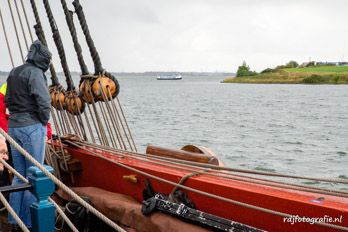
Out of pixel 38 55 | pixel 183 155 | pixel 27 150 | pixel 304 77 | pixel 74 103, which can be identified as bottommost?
pixel 304 77

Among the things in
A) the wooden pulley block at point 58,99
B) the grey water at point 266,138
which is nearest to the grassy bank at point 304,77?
the grey water at point 266,138

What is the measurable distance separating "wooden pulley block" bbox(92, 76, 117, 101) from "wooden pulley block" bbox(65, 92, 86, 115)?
40 centimetres

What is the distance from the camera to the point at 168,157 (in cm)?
478

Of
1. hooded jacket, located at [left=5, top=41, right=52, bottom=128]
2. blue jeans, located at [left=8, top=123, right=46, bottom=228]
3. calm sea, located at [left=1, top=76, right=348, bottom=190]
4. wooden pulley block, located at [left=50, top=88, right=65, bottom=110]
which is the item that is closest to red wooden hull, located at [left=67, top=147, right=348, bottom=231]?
blue jeans, located at [left=8, top=123, right=46, bottom=228]

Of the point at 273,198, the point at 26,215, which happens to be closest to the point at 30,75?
the point at 26,215

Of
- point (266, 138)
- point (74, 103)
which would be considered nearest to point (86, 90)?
point (74, 103)

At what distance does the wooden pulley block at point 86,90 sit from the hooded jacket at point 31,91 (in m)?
1.60

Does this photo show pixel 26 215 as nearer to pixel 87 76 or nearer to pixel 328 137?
pixel 87 76

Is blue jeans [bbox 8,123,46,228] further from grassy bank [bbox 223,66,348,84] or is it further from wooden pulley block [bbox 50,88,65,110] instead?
grassy bank [bbox 223,66,348,84]

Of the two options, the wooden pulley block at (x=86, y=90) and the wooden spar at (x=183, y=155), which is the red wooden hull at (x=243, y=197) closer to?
the wooden spar at (x=183, y=155)

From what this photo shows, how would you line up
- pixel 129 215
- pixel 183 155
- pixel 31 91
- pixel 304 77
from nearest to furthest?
1. pixel 129 215
2. pixel 31 91
3. pixel 183 155
4. pixel 304 77

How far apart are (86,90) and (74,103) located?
43cm

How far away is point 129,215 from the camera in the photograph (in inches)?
165

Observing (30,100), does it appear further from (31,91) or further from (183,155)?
(183,155)
